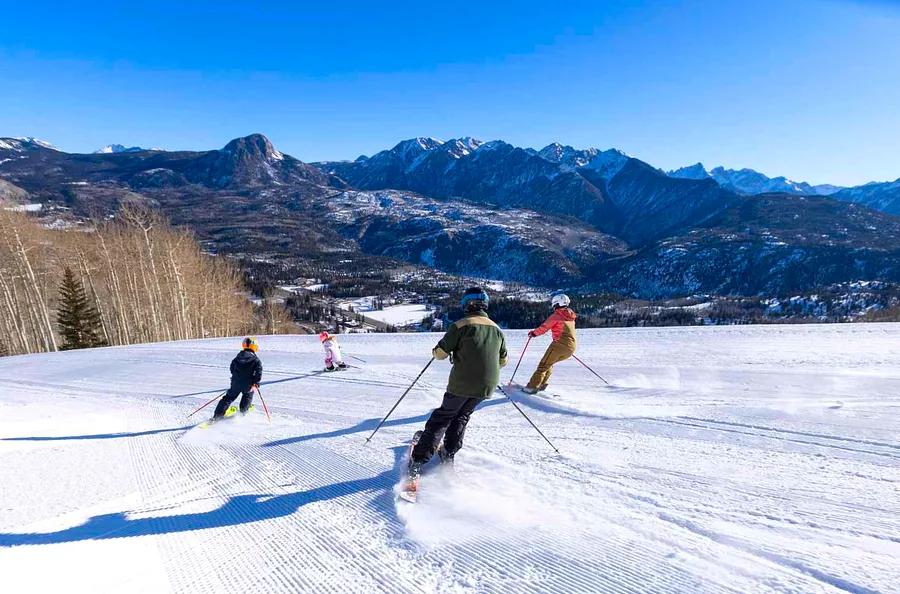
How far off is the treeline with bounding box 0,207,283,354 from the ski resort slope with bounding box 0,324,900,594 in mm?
30453

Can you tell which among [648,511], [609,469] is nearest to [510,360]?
[609,469]

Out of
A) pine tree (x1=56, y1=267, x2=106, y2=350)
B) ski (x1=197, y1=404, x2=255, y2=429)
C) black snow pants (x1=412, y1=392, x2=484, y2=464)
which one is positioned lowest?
pine tree (x1=56, y1=267, x2=106, y2=350)

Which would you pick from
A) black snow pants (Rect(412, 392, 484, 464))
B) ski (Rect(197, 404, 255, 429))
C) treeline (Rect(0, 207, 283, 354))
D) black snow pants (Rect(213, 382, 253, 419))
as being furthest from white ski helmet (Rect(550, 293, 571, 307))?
treeline (Rect(0, 207, 283, 354))

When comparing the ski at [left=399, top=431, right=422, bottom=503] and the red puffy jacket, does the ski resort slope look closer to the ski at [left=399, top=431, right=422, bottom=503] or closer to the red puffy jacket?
the ski at [left=399, top=431, right=422, bottom=503]

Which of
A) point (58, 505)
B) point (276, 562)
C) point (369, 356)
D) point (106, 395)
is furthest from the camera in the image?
point (369, 356)

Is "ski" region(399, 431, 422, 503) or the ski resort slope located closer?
the ski resort slope

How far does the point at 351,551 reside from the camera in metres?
3.50

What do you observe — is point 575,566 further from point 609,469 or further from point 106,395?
point 106,395

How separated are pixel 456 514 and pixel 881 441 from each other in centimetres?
510

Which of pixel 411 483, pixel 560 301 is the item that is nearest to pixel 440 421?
pixel 411 483

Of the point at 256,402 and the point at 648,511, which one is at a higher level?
the point at 648,511

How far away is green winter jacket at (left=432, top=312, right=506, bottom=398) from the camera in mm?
4430

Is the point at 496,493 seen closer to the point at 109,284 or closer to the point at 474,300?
the point at 474,300

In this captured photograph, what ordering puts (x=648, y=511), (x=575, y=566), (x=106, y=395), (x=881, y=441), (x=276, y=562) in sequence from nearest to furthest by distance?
(x=575, y=566), (x=276, y=562), (x=648, y=511), (x=881, y=441), (x=106, y=395)
